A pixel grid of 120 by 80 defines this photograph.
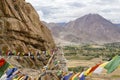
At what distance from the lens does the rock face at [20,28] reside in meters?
59.4

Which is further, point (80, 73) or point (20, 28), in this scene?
point (20, 28)

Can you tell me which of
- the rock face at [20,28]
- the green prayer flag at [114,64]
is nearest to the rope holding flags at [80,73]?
the green prayer flag at [114,64]

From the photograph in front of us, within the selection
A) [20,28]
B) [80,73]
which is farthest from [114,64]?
[20,28]

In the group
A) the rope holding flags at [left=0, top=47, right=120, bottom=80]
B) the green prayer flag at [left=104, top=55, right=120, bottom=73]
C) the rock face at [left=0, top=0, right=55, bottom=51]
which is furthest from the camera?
the rock face at [left=0, top=0, right=55, bottom=51]

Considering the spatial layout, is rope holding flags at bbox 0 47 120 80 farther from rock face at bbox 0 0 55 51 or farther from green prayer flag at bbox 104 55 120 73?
rock face at bbox 0 0 55 51

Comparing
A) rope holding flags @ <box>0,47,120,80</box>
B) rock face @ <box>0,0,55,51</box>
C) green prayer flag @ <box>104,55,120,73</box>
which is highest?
green prayer flag @ <box>104,55,120,73</box>

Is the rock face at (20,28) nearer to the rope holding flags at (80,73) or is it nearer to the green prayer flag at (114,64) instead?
the rope holding flags at (80,73)

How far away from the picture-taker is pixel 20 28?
61.8m

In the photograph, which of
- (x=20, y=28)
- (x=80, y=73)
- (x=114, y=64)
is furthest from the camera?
(x=20, y=28)

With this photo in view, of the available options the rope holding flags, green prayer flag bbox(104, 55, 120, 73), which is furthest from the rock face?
green prayer flag bbox(104, 55, 120, 73)

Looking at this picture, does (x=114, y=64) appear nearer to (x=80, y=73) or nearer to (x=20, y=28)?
(x=80, y=73)

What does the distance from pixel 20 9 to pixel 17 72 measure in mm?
39737

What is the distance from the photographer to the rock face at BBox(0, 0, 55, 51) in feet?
195

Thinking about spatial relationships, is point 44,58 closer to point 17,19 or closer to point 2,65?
point 17,19
